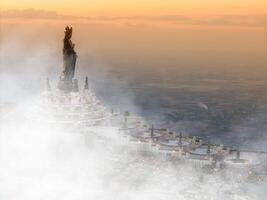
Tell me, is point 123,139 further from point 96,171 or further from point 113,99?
point 113,99

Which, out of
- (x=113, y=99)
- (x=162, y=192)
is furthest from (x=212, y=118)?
(x=162, y=192)

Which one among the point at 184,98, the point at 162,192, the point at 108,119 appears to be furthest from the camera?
the point at 184,98

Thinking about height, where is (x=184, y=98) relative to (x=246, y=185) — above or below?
above

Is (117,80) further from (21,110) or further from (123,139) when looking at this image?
(123,139)

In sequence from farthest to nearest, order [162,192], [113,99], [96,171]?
[113,99], [96,171], [162,192]

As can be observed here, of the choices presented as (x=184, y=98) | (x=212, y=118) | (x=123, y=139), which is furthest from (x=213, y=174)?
(x=184, y=98)

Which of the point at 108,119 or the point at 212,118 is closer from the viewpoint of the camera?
the point at 108,119

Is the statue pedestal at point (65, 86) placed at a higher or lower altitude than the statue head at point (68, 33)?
lower

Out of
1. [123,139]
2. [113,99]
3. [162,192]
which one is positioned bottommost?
[162,192]

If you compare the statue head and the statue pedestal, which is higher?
the statue head
